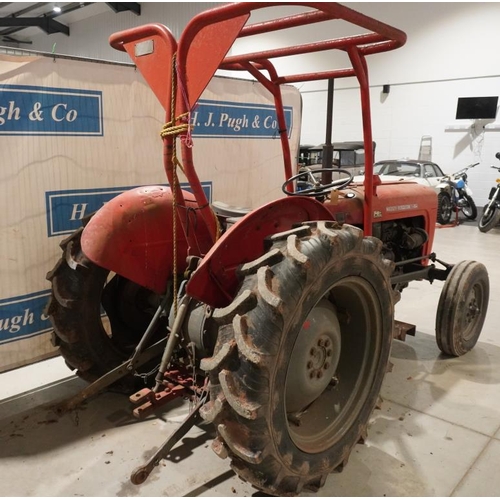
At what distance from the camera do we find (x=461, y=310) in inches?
125

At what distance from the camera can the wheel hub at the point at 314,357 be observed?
6.45 ft

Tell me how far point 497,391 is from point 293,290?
1.95m

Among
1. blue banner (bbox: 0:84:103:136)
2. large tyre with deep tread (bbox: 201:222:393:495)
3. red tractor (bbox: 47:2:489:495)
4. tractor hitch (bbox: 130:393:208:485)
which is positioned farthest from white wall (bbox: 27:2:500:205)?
tractor hitch (bbox: 130:393:208:485)

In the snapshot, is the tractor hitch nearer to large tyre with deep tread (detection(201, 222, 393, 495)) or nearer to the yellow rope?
large tyre with deep tread (detection(201, 222, 393, 495))

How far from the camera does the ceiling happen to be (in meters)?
14.9

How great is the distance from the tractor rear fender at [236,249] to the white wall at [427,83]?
9.82 metres

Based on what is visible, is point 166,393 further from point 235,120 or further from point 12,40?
point 12,40

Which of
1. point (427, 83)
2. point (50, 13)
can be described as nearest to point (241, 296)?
point (427, 83)

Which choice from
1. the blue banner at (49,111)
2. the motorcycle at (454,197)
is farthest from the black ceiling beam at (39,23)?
the blue banner at (49,111)

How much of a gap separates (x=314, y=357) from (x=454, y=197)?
8884mm

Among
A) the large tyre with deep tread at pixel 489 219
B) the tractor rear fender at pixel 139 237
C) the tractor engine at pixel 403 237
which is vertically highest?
the tractor rear fender at pixel 139 237

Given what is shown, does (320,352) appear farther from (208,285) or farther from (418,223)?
(418,223)

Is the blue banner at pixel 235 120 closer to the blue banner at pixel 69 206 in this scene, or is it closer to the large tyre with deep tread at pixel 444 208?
the blue banner at pixel 69 206

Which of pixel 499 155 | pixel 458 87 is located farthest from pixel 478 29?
pixel 499 155
